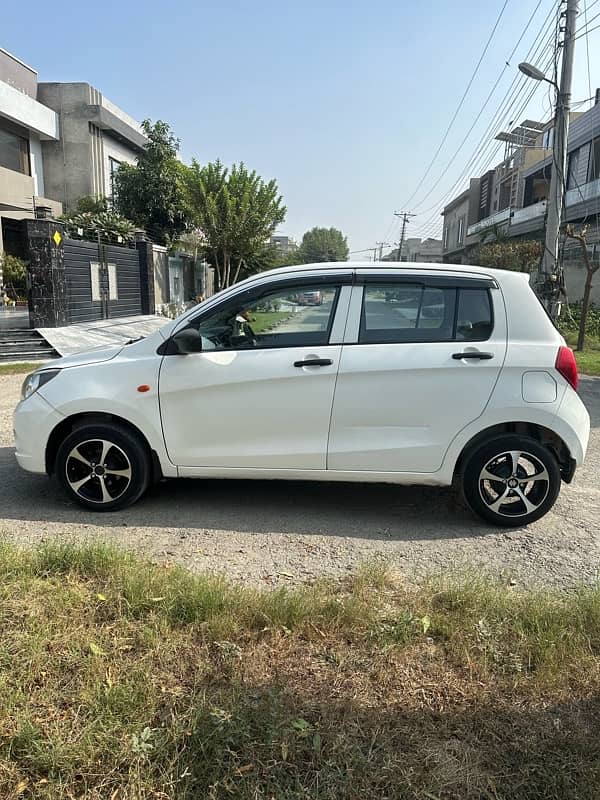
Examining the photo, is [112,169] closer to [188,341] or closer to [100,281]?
[100,281]

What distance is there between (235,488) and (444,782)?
3165 mm

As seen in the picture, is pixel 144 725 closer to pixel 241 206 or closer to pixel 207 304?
pixel 207 304

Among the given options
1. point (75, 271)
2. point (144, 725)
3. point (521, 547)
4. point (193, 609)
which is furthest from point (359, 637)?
point (75, 271)

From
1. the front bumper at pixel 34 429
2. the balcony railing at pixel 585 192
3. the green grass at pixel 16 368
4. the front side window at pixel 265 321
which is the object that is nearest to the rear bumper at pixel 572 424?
the front side window at pixel 265 321

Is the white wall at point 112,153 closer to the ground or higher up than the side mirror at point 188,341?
higher up

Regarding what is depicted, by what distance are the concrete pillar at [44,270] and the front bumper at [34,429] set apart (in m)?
11.2

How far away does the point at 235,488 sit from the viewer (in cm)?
490

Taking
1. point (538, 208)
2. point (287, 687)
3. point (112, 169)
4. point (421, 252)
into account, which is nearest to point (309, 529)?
point (287, 687)

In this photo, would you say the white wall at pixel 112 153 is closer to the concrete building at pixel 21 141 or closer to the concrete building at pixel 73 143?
the concrete building at pixel 73 143

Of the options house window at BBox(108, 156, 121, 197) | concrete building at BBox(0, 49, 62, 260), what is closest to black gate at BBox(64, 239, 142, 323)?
concrete building at BBox(0, 49, 62, 260)

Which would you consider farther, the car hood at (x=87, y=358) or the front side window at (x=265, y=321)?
the car hood at (x=87, y=358)

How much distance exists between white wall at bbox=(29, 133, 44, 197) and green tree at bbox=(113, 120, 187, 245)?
398 cm

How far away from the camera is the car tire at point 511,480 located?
405 cm

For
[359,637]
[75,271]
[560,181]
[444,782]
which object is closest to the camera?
[444,782]
